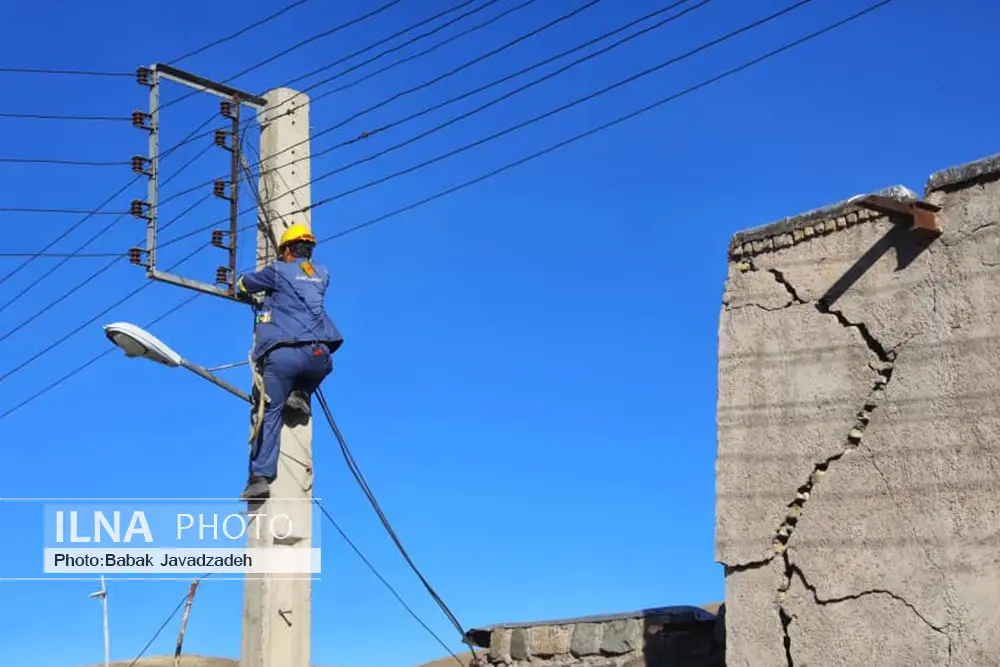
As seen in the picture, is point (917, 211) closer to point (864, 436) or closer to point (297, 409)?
point (864, 436)

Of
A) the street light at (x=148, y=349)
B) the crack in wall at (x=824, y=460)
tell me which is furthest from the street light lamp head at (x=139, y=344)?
the crack in wall at (x=824, y=460)

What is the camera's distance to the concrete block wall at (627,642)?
9734 millimetres

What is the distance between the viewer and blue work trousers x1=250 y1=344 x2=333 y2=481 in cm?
1098

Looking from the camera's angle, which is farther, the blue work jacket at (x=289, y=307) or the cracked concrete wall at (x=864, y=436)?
the blue work jacket at (x=289, y=307)

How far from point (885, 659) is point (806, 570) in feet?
2.24

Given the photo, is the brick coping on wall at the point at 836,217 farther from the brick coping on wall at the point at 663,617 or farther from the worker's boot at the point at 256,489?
the worker's boot at the point at 256,489

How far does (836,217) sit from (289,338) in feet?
15.1

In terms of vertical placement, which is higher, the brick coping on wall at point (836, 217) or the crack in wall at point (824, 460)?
the brick coping on wall at point (836, 217)

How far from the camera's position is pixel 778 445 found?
838 cm

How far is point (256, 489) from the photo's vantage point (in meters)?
10.8

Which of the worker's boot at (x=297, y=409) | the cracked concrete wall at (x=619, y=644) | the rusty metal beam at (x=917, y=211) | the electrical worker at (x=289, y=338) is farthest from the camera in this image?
the worker's boot at (x=297, y=409)

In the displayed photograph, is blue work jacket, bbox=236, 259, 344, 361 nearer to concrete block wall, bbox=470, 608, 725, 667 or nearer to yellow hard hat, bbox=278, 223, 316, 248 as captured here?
yellow hard hat, bbox=278, 223, 316, 248

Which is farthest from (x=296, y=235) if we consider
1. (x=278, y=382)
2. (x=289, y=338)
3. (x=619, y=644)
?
(x=619, y=644)

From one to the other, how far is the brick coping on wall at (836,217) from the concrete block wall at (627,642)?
2581 mm
